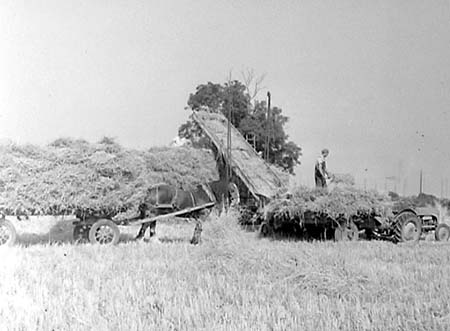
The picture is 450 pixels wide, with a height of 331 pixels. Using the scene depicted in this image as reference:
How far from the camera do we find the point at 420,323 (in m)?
4.41

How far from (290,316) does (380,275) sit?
8.06ft

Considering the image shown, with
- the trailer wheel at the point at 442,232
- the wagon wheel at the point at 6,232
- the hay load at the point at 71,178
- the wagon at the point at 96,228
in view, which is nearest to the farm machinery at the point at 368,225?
the trailer wheel at the point at 442,232

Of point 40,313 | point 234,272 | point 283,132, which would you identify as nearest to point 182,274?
point 234,272

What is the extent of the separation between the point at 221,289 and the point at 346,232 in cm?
589

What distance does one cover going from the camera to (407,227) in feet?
37.7

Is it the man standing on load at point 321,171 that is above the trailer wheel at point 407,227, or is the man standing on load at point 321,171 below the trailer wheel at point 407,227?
above

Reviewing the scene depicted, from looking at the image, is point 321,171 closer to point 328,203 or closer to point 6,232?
point 328,203

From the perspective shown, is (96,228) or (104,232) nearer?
(96,228)

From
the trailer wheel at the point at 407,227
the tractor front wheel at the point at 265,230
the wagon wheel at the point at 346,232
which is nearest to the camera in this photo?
the wagon wheel at the point at 346,232

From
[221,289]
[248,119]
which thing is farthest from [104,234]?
[248,119]

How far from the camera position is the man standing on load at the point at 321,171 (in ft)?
36.8

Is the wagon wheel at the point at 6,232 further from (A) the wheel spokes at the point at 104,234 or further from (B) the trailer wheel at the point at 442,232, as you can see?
(B) the trailer wheel at the point at 442,232

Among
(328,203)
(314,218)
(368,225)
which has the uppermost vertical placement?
(328,203)

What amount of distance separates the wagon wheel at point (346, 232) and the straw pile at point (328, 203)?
0.37m
